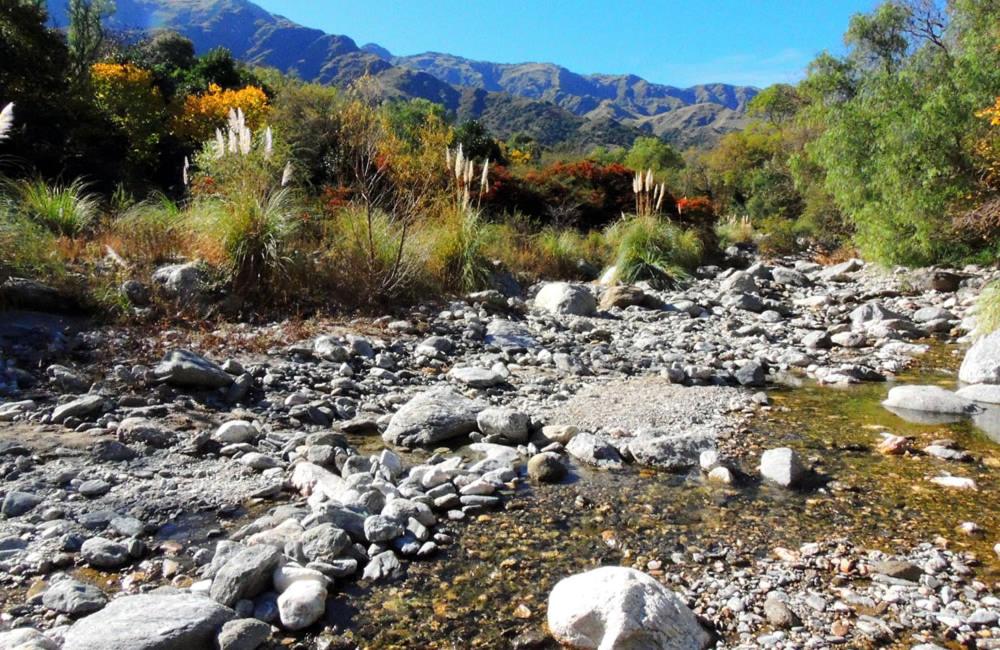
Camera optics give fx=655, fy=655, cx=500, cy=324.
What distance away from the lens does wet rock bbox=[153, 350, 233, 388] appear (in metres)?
4.37

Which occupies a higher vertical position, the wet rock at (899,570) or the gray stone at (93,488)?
the wet rock at (899,570)

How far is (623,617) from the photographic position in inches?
80.7

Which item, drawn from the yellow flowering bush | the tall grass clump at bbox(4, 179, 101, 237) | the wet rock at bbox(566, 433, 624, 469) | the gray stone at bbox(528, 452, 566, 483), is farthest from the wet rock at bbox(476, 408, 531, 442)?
the yellow flowering bush

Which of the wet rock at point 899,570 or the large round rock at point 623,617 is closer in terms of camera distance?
the large round rock at point 623,617

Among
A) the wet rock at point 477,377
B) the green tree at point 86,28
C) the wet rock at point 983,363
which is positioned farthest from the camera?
the green tree at point 86,28

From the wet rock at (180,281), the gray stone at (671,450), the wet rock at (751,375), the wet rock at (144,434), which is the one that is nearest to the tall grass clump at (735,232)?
the wet rock at (751,375)

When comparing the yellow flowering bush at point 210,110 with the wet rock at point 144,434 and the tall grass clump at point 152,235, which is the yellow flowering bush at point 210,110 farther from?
the wet rock at point 144,434

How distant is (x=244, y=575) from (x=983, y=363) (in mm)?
5984

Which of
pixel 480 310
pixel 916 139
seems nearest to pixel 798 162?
pixel 916 139

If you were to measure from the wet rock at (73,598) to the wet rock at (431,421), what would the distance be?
1.98 metres

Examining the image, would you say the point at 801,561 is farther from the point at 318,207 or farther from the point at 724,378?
the point at 318,207

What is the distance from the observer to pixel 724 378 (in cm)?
572

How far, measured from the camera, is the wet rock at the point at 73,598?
6.88ft

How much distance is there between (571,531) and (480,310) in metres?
5.29
